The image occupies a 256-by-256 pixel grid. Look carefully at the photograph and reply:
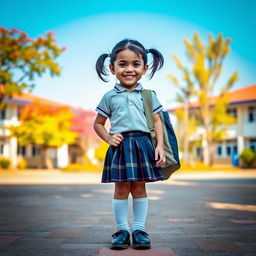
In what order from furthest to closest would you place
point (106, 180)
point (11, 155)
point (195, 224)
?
point (11, 155)
point (195, 224)
point (106, 180)

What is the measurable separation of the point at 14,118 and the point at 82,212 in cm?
2885

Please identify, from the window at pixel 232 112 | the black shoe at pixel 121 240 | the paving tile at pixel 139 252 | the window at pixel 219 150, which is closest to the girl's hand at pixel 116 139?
the black shoe at pixel 121 240

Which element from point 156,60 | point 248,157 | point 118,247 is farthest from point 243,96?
point 118,247

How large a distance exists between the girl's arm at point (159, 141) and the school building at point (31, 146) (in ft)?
92.2

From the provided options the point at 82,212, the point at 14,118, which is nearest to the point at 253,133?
the point at 14,118

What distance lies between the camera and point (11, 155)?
31.3m

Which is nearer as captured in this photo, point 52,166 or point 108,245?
point 108,245

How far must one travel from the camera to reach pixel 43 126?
28.0 meters

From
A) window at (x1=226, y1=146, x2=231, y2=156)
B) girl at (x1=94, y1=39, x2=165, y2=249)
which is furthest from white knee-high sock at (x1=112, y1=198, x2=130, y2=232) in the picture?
window at (x1=226, y1=146, x2=231, y2=156)

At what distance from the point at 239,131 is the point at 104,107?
32748 millimetres

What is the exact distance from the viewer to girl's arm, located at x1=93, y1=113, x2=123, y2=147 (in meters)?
2.75

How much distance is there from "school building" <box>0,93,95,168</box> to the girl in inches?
1102

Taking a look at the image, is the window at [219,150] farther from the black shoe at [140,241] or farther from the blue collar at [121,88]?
the black shoe at [140,241]

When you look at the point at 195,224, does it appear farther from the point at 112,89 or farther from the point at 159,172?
the point at 112,89
